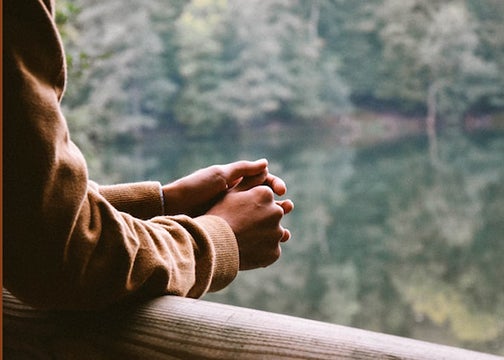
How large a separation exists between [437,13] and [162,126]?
350 inches

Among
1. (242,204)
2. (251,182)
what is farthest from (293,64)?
(242,204)

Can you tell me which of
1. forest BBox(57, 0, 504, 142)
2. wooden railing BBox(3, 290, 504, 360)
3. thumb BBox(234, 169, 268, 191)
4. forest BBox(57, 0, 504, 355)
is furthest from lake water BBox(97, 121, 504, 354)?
wooden railing BBox(3, 290, 504, 360)

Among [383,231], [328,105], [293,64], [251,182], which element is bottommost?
[328,105]

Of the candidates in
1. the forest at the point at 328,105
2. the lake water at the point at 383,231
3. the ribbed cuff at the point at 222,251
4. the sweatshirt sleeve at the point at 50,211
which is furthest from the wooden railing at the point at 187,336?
the forest at the point at 328,105

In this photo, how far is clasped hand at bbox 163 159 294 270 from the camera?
75 centimetres

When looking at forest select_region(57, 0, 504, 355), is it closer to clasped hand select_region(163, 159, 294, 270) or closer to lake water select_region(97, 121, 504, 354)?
lake water select_region(97, 121, 504, 354)

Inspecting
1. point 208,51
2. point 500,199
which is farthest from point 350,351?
point 208,51

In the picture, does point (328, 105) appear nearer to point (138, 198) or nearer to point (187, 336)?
point (138, 198)

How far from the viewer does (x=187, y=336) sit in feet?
1.52

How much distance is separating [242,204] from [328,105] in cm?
2075

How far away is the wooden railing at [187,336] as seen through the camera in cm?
41

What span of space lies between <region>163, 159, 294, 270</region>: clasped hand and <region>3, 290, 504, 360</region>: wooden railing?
0.23 m

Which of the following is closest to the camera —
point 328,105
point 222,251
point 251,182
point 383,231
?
point 222,251

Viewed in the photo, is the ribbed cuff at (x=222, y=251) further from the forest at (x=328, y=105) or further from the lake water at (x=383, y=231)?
the forest at (x=328, y=105)
